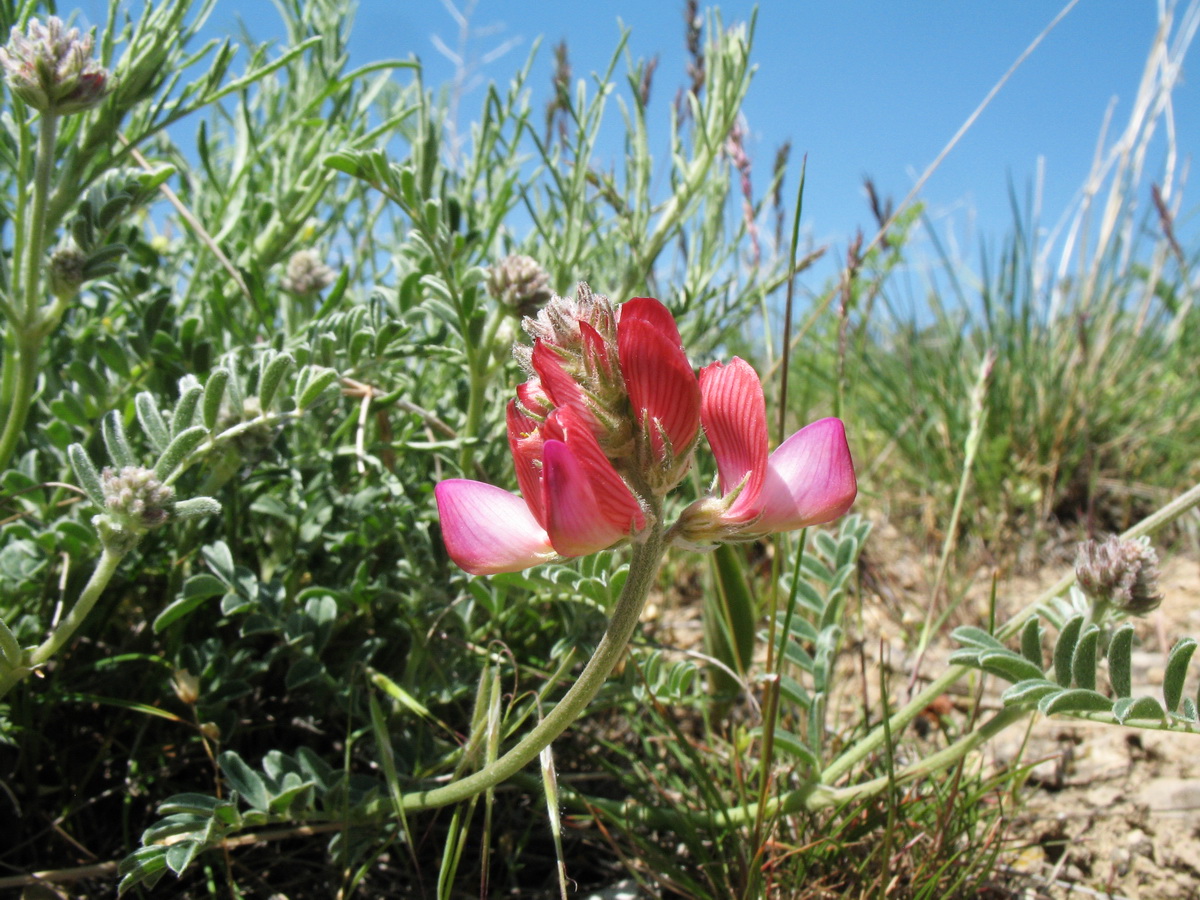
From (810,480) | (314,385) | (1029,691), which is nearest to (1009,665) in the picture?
(1029,691)

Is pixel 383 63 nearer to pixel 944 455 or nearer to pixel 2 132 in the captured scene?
pixel 2 132

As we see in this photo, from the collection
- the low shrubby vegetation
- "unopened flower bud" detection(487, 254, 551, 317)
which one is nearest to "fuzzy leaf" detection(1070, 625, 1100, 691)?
the low shrubby vegetation

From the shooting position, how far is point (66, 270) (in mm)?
1348

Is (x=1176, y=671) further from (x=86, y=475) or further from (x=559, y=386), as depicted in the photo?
(x=86, y=475)

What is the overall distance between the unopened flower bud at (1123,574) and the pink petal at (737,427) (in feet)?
2.05

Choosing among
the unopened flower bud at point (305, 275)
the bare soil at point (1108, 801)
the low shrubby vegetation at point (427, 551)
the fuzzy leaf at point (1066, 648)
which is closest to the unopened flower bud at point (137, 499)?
the low shrubby vegetation at point (427, 551)

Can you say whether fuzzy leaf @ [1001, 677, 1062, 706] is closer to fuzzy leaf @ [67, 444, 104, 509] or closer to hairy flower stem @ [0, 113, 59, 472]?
fuzzy leaf @ [67, 444, 104, 509]

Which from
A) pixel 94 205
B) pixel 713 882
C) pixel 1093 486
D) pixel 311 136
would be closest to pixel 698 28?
pixel 311 136

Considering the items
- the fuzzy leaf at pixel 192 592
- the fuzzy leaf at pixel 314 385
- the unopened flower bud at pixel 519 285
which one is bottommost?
the fuzzy leaf at pixel 192 592

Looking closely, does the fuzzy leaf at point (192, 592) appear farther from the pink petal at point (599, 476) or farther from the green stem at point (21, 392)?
the pink petal at point (599, 476)

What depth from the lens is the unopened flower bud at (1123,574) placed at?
1.22 meters

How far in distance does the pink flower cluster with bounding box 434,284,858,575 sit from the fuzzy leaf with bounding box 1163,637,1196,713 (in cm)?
45

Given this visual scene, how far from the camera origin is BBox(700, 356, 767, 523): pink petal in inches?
34.9

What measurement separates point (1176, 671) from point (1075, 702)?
11 centimetres
